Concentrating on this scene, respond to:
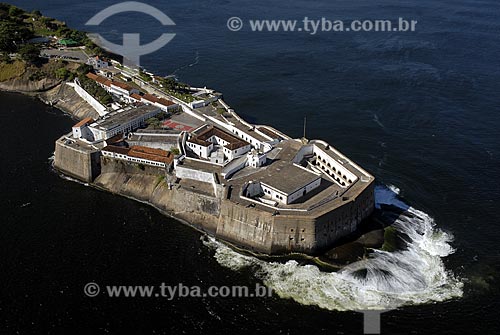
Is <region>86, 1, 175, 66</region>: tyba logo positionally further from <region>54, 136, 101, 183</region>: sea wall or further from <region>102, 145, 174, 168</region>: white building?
<region>102, 145, 174, 168</region>: white building

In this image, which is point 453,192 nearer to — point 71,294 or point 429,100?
point 429,100

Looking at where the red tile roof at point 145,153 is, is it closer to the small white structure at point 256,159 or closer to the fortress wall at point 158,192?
the fortress wall at point 158,192

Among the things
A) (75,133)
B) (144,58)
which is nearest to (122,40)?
(144,58)

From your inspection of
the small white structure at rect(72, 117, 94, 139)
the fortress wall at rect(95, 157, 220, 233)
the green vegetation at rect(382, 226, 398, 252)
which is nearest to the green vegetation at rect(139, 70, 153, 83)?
the small white structure at rect(72, 117, 94, 139)

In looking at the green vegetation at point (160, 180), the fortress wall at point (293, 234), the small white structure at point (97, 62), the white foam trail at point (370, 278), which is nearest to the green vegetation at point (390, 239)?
the white foam trail at point (370, 278)

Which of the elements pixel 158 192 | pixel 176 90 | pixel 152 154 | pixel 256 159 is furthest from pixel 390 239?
pixel 176 90
